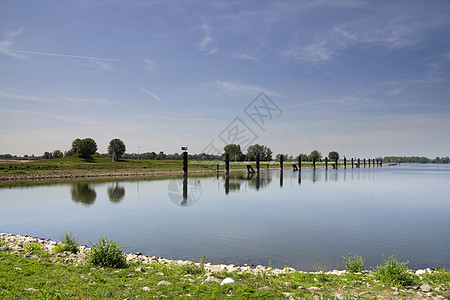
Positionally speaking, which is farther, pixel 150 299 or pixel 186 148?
pixel 186 148

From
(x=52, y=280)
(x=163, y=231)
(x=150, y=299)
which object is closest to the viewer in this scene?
(x=150, y=299)

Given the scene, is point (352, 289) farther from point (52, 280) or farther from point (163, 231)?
point (163, 231)

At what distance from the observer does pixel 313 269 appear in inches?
377

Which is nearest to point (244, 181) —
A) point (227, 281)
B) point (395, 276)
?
point (395, 276)

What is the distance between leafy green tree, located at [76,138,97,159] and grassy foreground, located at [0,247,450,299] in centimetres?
11513

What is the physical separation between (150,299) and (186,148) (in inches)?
1701

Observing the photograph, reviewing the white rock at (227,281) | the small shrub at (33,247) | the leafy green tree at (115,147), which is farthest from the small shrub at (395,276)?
the leafy green tree at (115,147)

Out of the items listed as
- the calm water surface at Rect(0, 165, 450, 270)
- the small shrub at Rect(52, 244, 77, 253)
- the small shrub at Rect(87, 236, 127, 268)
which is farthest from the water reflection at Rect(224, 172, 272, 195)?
the small shrub at Rect(87, 236, 127, 268)

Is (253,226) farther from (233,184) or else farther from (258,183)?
(258,183)

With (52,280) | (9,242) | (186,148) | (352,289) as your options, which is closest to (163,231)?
(9,242)

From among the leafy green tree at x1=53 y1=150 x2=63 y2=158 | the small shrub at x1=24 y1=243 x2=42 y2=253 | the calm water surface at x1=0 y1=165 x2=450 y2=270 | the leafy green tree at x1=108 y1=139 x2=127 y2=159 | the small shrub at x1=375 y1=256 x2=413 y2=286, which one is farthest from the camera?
the leafy green tree at x1=53 y1=150 x2=63 y2=158

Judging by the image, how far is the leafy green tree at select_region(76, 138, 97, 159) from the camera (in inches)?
4473

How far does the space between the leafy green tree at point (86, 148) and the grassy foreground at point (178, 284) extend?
115129 mm

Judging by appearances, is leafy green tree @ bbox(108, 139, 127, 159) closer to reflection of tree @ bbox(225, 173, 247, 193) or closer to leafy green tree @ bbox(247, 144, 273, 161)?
leafy green tree @ bbox(247, 144, 273, 161)
